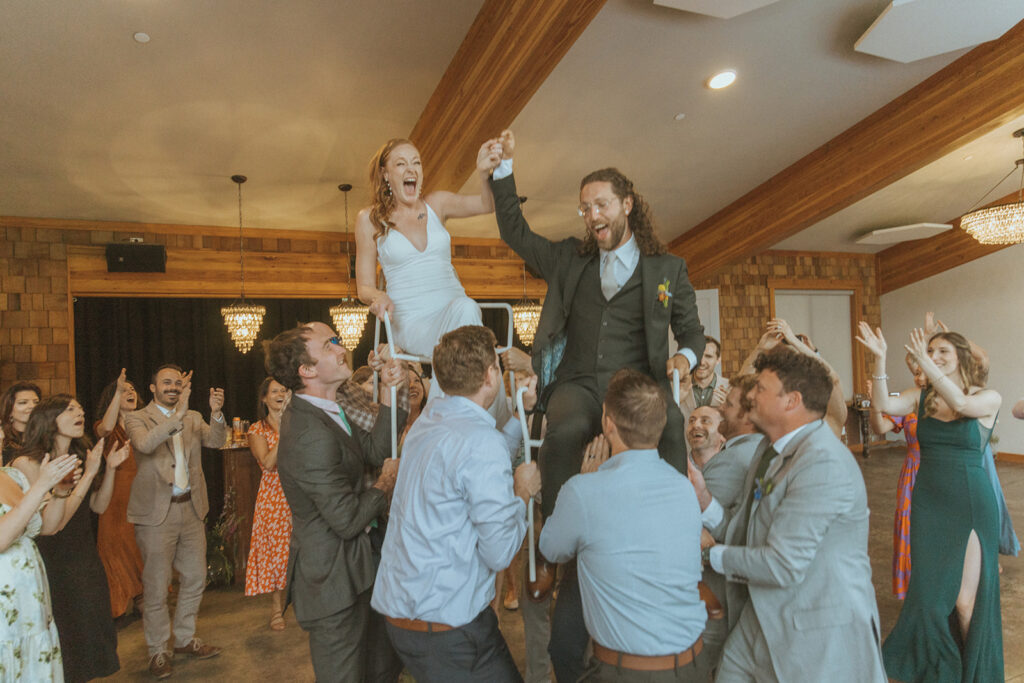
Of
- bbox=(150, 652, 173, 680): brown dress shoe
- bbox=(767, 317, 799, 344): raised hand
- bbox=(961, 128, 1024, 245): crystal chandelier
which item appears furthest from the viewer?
bbox=(961, 128, 1024, 245): crystal chandelier

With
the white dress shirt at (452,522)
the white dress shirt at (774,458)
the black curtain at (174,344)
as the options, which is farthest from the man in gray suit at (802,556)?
the black curtain at (174,344)

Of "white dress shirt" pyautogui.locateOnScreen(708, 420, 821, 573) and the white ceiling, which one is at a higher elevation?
the white ceiling

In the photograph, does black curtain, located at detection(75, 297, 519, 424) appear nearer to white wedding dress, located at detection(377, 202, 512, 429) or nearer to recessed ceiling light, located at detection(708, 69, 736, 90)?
recessed ceiling light, located at detection(708, 69, 736, 90)

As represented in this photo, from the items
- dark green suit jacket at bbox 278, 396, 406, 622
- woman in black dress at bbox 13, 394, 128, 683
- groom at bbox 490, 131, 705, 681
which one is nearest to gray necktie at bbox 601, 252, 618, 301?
groom at bbox 490, 131, 705, 681

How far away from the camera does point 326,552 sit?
264 cm

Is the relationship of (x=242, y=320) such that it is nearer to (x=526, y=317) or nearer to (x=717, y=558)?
(x=526, y=317)

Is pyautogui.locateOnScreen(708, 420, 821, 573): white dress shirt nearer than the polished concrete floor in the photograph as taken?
Yes

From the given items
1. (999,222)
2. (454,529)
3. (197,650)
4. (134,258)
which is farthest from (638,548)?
(999,222)

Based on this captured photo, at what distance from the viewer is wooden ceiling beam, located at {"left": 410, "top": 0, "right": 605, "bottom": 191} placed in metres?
4.45

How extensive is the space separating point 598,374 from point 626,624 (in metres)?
0.95

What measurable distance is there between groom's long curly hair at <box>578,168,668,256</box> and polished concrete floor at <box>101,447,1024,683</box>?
116 inches

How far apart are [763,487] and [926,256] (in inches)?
490

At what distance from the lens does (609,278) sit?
267 cm

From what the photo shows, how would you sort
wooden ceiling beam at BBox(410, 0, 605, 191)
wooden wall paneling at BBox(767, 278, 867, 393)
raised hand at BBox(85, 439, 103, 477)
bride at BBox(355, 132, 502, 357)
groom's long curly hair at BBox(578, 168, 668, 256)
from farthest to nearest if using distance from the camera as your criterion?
1. wooden wall paneling at BBox(767, 278, 867, 393)
2. wooden ceiling beam at BBox(410, 0, 605, 191)
3. raised hand at BBox(85, 439, 103, 477)
4. bride at BBox(355, 132, 502, 357)
5. groom's long curly hair at BBox(578, 168, 668, 256)
